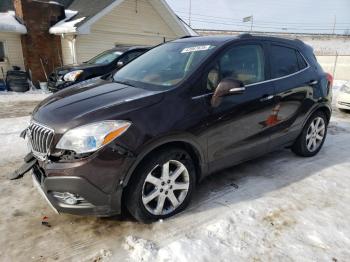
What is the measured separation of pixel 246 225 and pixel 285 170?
1572mm

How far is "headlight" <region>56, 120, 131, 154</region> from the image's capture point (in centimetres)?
250

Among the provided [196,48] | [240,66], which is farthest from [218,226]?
[196,48]

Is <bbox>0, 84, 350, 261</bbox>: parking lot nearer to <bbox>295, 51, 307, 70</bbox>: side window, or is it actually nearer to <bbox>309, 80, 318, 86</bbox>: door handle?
<bbox>309, 80, 318, 86</bbox>: door handle

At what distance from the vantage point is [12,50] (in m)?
13.4

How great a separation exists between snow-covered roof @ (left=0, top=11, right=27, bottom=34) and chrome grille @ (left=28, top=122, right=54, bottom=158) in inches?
463

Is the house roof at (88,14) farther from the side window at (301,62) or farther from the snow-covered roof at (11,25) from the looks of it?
the side window at (301,62)

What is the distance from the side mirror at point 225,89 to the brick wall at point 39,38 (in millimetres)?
12532

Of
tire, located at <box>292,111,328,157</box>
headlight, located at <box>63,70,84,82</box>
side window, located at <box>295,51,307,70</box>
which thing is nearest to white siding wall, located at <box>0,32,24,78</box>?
headlight, located at <box>63,70,84,82</box>

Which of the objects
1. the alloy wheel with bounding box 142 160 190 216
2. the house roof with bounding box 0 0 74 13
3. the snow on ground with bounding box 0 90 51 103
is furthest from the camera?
the house roof with bounding box 0 0 74 13

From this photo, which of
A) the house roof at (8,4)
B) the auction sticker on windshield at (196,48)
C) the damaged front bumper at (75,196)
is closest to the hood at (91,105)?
the damaged front bumper at (75,196)

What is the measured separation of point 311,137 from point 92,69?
615 centimetres

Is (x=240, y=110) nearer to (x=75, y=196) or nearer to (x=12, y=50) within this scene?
(x=75, y=196)

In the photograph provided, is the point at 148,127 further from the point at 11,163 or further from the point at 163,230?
the point at 11,163

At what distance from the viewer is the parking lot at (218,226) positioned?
257 centimetres
